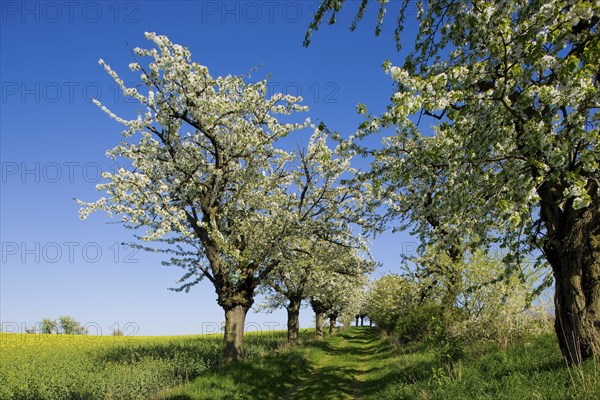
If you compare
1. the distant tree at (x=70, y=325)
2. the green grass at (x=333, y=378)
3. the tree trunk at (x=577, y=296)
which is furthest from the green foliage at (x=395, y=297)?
the distant tree at (x=70, y=325)

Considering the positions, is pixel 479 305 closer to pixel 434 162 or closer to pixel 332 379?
pixel 332 379

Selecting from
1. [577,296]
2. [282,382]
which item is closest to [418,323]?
[282,382]

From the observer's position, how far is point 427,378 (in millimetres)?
11867

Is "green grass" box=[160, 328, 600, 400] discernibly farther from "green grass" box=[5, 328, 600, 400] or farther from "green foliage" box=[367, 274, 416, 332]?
"green foliage" box=[367, 274, 416, 332]

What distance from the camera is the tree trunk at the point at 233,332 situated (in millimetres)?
17359

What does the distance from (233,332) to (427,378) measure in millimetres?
8790

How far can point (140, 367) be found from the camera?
56.1ft

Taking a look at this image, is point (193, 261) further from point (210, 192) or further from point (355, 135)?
point (355, 135)

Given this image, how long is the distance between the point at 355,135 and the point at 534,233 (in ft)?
15.9

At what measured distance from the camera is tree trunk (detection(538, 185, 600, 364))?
8.29 metres

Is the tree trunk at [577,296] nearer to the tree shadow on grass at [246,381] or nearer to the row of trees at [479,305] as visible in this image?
the row of trees at [479,305]

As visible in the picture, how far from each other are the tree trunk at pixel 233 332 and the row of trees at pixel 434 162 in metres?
0.05

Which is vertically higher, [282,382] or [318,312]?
[282,382]

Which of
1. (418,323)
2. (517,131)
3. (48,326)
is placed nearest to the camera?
(517,131)
